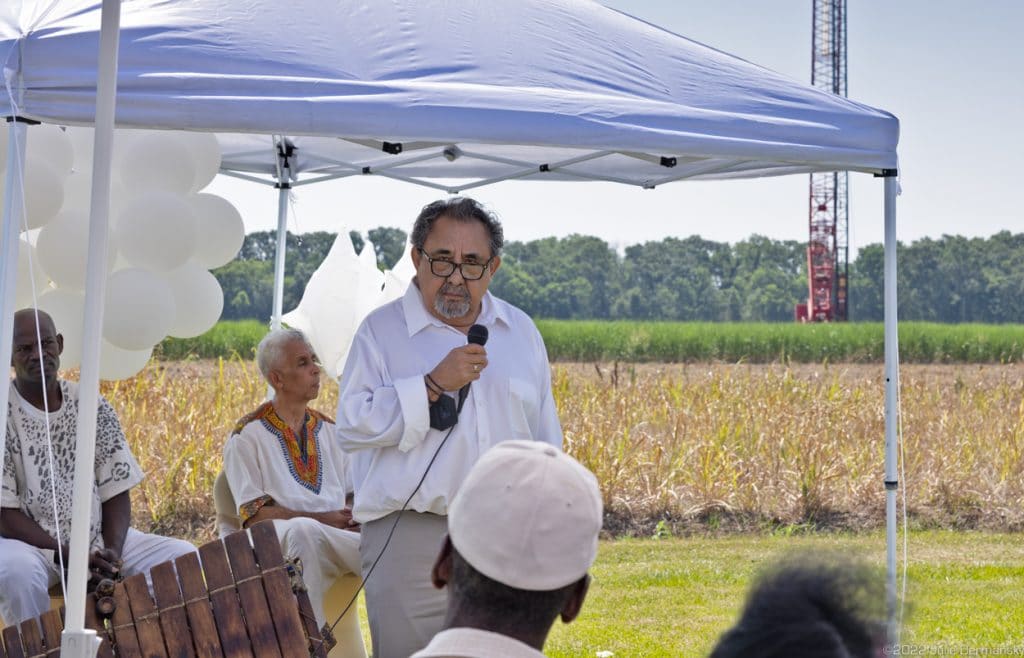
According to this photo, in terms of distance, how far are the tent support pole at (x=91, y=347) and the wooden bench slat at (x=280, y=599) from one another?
0.76 m

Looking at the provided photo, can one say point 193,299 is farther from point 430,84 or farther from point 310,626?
point 430,84

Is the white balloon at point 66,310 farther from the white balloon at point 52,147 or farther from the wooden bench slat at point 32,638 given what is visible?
the wooden bench slat at point 32,638

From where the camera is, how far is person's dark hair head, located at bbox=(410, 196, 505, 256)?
12.7 ft

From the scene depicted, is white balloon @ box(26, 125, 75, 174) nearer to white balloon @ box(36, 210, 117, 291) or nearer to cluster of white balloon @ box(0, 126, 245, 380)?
cluster of white balloon @ box(0, 126, 245, 380)

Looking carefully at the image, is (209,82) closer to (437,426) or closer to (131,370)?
(437,426)

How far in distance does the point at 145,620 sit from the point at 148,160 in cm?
217

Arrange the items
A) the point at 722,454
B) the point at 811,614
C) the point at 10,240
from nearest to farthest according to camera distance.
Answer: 1. the point at 811,614
2. the point at 10,240
3. the point at 722,454

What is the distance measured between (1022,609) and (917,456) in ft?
11.2

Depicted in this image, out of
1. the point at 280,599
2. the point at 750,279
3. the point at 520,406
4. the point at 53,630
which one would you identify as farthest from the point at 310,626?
the point at 750,279

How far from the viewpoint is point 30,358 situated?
15.3ft

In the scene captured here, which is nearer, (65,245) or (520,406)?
(520,406)

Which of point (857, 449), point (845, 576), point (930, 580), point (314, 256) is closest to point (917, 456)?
point (857, 449)

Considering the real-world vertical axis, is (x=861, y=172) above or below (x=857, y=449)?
above

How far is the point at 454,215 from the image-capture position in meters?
3.87
